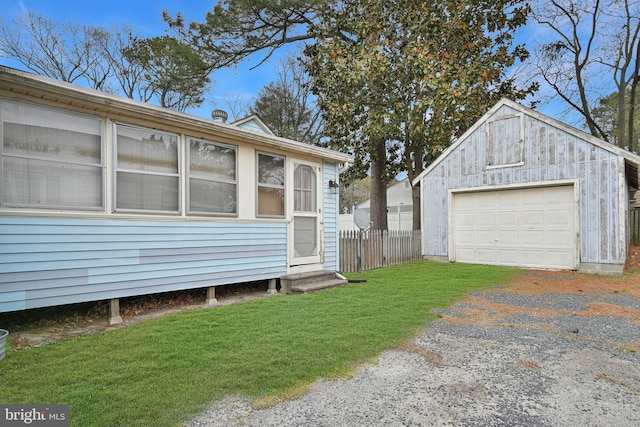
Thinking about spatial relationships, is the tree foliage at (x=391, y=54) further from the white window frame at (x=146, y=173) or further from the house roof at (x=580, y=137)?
the white window frame at (x=146, y=173)

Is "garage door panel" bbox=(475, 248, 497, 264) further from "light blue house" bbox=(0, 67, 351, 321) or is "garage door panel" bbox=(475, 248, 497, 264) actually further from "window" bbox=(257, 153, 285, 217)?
"window" bbox=(257, 153, 285, 217)

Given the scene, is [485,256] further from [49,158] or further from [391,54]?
A: [49,158]

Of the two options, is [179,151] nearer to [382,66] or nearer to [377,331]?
[377,331]

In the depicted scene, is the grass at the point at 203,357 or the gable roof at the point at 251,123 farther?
the gable roof at the point at 251,123

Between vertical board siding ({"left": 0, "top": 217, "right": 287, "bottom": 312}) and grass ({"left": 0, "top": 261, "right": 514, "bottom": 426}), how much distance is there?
0.62 meters

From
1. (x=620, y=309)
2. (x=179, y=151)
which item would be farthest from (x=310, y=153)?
(x=620, y=309)

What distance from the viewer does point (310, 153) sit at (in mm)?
6660

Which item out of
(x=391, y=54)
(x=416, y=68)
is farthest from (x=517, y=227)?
(x=391, y=54)

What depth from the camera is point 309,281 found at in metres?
6.46

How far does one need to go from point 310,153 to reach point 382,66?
6684 millimetres

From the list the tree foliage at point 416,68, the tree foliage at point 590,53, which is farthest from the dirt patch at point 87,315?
the tree foliage at point 590,53

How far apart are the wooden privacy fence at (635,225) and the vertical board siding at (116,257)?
14.4 meters

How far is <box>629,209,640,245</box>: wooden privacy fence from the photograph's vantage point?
41.7 feet

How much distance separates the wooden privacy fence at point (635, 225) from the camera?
41.7 ft
